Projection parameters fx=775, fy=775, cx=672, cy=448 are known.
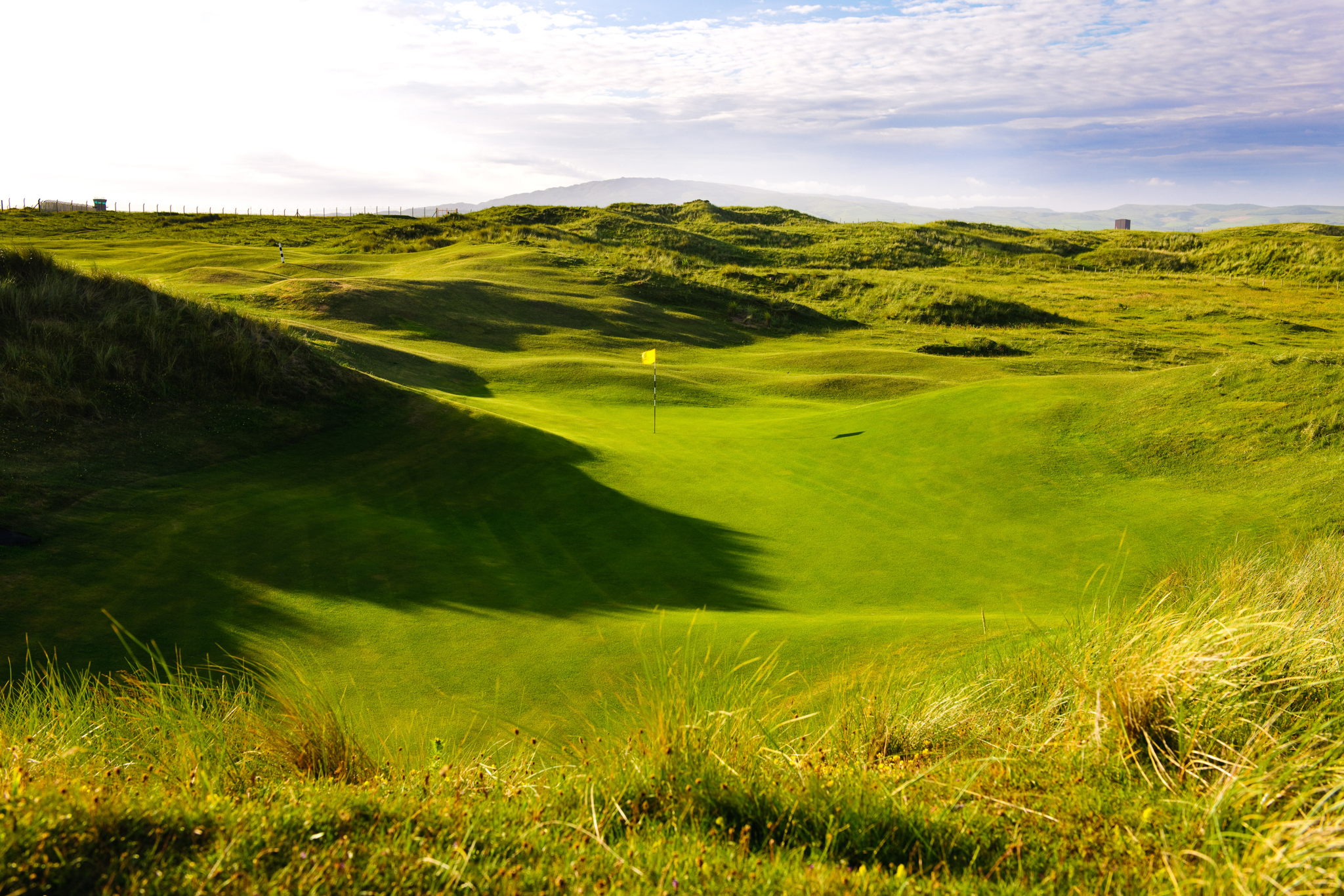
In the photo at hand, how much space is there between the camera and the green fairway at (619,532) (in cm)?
545

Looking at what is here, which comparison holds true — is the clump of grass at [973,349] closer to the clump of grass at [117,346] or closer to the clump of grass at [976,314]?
the clump of grass at [976,314]

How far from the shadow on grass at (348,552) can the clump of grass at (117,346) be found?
184 cm

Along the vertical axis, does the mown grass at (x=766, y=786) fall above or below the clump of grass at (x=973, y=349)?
below

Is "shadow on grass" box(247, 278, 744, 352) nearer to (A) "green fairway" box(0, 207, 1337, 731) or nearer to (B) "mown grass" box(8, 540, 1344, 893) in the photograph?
(A) "green fairway" box(0, 207, 1337, 731)

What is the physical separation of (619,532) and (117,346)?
289 inches

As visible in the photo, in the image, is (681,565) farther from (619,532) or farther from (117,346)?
(117,346)

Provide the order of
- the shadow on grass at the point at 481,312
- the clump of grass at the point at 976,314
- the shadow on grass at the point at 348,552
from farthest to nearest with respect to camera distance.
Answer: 1. the clump of grass at the point at 976,314
2. the shadow on grass at the point at 481,312
3. the shadow on grass at the point at 348,552

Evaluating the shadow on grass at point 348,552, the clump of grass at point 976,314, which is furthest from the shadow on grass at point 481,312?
the shadow on grass at point 348,552

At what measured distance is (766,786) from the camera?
3107 millimetres

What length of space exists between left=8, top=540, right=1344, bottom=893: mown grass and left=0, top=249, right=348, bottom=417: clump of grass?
21.5ft

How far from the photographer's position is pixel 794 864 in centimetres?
263

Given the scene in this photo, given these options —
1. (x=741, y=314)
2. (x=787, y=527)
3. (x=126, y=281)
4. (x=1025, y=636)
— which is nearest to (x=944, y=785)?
(x=1025, y=636)

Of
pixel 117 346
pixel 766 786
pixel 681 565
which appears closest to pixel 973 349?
pixel 681 565

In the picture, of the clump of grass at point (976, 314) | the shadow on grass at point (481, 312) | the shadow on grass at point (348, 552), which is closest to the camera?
the shadow on grass at point (348, 552)
